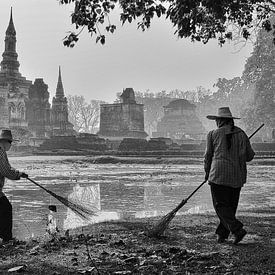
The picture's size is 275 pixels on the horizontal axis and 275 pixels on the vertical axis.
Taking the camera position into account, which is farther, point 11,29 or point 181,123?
point 181,123

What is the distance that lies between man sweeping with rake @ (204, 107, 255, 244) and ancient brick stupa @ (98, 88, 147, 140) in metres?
46.1

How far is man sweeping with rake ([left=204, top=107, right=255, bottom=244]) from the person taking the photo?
525cm

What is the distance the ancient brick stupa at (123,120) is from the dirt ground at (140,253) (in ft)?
150

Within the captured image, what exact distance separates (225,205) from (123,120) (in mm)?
47599

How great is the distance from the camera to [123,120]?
52.7m

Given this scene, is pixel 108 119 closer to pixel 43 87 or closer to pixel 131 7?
pixel 43 87

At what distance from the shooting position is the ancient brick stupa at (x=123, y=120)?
52.2 m

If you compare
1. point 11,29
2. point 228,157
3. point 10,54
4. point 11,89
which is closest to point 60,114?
point 11,89

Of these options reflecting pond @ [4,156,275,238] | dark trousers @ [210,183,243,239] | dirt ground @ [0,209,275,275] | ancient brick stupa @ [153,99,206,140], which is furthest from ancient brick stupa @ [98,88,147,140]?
dark trousers @ [210,183,243,239]

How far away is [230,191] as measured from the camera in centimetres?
530

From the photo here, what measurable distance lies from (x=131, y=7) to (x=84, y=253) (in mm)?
4451

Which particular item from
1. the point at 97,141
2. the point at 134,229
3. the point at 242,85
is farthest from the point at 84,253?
the point at 242,85

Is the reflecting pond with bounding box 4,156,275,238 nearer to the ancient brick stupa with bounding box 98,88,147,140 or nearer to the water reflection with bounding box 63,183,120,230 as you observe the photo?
the water reflection with bounding box 63,183,120,230

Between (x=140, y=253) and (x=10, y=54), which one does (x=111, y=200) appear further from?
(x=10, y=54)
